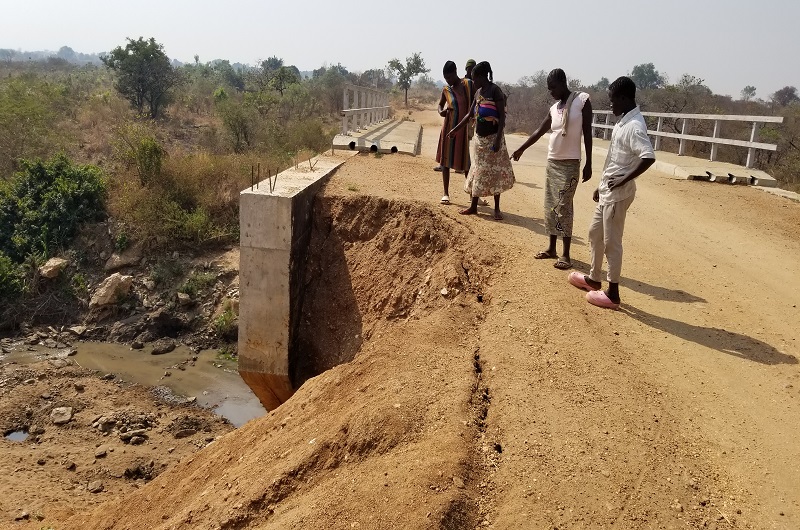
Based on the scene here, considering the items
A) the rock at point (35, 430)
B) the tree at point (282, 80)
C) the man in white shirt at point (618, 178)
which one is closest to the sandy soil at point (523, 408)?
the man in white shirt at point (618, 178)

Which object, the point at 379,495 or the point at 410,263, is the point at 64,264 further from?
the point at 379,495

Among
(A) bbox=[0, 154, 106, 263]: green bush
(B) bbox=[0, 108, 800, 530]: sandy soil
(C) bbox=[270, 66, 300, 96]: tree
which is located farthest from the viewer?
(C) bbox=[270, 66, 300, 96]: tree

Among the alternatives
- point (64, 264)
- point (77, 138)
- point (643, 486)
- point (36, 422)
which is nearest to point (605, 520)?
point (643, 486)

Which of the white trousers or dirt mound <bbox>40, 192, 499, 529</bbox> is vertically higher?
the white trousers

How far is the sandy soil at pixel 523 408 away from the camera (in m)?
2.86

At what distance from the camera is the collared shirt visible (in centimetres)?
433

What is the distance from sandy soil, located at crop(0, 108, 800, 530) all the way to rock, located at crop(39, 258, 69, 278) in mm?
8883

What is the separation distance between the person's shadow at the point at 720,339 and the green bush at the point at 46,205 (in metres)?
14.0

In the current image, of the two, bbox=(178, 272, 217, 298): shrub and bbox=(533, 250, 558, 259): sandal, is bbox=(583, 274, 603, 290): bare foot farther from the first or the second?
bbox=(178, 272, 217, 298): shrub

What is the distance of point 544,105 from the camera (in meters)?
33.7

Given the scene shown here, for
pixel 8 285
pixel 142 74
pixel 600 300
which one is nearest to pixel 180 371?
pixel 8 285

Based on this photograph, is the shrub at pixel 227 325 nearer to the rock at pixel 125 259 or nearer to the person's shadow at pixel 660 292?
the rock at pixel 125 259

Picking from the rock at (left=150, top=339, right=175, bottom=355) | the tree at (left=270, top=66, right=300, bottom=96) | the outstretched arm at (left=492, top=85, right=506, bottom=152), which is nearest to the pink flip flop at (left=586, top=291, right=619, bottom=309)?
the outstretched arm at (left=492, top=85, right=506, bottom=152)

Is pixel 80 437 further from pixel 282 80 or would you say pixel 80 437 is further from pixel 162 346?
pixel 282 80
